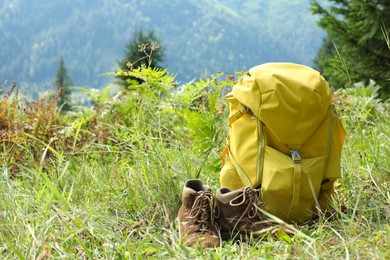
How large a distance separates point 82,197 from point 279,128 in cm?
126

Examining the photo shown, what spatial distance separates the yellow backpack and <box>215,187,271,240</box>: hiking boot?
5.3 inches

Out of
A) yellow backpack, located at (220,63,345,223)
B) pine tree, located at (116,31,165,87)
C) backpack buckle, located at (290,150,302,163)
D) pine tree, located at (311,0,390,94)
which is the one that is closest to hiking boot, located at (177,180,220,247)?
yellow backpack, located at (220,63,345,223)

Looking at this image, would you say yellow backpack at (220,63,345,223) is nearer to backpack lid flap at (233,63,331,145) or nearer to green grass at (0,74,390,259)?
backpack lid flap at (233,63,331,145)

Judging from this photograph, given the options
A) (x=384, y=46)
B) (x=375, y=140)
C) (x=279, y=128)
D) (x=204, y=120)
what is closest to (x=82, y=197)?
(x=204, y=120)

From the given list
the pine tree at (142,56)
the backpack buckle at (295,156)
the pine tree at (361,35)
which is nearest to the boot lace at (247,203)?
the backpack buckle at (295,156)

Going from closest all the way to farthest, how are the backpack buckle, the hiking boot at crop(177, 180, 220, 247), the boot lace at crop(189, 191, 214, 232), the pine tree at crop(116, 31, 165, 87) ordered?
1. the hiking boot at crop(177, 180, 220, 247)
2. the boot lace at crop(189, 191, 214, 232)
3. the backpack buckle
4. the pine tree at crop(116, 31, 165, 87)

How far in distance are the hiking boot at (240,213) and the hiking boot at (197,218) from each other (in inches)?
2.8

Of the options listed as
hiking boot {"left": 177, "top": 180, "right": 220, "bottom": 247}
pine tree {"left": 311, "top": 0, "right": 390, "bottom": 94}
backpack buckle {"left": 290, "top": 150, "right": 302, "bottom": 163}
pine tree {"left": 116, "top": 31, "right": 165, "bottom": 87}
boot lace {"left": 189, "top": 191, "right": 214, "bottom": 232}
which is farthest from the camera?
pine tree {"left": 311, "top": 0, "right": 390, "bottom": 94}

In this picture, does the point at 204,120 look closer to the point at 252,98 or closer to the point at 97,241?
the point at 252,98

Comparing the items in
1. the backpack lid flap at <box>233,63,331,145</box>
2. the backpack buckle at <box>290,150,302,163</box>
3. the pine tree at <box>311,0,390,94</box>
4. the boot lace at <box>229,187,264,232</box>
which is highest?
the backpack lid flap at <box>233,63,331,145</box>

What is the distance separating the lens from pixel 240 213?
2428mm

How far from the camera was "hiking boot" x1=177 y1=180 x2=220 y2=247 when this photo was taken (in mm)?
2297

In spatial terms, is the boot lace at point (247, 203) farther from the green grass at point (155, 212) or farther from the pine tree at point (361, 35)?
the pine tree at point (361, 35)

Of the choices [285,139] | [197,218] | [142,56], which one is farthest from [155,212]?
[142,56]
